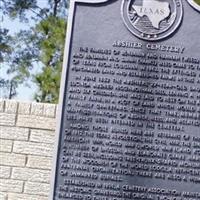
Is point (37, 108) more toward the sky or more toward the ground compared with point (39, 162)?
more toward the sky

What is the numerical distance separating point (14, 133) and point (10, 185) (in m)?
0.55

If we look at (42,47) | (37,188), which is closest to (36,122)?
(37,188)

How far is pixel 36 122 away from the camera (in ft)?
19.4

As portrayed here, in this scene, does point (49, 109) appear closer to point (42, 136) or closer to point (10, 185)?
point (42, 136)

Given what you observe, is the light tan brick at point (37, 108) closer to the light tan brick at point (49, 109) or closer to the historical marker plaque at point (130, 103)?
the light tan brick at point (49, 109)

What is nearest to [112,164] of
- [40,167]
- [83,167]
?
[83,167]

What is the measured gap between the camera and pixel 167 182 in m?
4.92

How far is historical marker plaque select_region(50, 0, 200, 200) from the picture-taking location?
492 centimetres

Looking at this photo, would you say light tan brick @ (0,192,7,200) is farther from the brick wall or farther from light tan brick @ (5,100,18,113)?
light tan brick @ (5,100,18,113)

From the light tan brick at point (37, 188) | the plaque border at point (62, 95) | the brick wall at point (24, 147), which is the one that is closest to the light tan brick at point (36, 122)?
the brick wall at point (24, 147)

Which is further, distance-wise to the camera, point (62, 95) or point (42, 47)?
point (42, 47)

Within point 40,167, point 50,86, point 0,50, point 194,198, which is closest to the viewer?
point 194,198

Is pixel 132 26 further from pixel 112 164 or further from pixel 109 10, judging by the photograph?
pixel 112 164

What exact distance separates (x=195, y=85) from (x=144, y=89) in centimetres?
46
